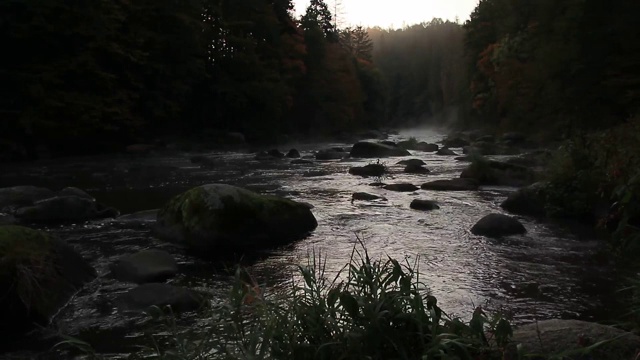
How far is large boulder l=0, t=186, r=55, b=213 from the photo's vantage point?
11838 mm

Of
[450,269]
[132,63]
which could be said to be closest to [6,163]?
[132,63]

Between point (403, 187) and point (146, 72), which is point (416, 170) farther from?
point (146, 72)

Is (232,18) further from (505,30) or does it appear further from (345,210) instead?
(345,210)

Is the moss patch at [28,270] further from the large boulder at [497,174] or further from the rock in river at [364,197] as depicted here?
the large boulder at [497,174]

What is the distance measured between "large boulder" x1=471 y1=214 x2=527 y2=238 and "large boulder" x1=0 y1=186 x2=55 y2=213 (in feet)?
29.2

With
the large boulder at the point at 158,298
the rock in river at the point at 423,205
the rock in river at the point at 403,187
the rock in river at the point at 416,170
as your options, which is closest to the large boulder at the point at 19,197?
the large boulder at the point at 158,298

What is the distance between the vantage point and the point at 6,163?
72.1 feet

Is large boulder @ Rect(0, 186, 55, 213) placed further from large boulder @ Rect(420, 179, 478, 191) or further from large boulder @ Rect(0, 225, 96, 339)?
large boulder @ Rect(420, 179, 478, 191)

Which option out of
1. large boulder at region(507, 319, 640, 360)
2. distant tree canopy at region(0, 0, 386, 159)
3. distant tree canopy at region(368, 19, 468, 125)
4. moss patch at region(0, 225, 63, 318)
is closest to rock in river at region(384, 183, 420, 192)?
moss patch at region(0, 225, 63, 318)

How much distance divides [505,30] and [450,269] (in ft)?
126

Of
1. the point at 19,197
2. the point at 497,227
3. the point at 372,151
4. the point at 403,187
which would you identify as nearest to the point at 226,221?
the point at 497,227

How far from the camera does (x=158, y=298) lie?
6113mm

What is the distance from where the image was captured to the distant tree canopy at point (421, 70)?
105 meters

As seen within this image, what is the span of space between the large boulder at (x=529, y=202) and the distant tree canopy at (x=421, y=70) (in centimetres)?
7939
